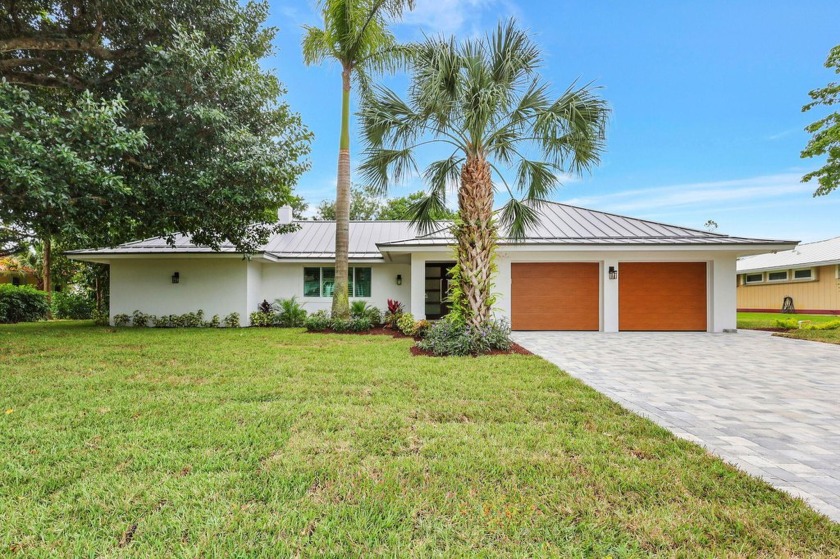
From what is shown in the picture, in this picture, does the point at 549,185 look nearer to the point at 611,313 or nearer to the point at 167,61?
the point at 611,313

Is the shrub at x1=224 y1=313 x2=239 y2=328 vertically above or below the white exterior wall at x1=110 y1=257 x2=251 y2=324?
below

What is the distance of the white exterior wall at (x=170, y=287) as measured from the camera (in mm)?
13609

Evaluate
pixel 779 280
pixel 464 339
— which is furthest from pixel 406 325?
pixel 779 280

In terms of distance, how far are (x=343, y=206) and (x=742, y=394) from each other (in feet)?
32.1

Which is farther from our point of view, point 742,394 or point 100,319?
point 100,319

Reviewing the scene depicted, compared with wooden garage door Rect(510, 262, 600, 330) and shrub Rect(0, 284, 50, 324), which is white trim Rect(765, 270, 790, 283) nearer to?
wooden garage door Rect(510, 262, 600, 330)

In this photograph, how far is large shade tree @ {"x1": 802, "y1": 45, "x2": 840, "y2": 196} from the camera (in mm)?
13656

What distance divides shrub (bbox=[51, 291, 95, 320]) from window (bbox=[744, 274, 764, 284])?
38.7m

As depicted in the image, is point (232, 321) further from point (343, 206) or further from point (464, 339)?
point (464, 339)

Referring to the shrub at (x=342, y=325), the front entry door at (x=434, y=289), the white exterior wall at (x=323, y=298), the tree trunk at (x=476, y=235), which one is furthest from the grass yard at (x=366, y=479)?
the front entry door at (x=434, y=289)

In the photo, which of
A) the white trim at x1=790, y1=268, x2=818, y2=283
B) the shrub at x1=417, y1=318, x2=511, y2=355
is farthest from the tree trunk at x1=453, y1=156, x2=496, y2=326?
the white trim at x1=790, y1=268, x2=818, y2=283

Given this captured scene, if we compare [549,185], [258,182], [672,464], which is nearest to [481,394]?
[672,464]

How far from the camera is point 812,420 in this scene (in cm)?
383

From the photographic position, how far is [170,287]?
542 inches
